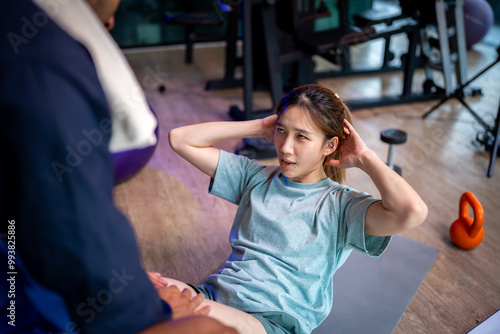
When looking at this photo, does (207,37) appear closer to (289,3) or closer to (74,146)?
(289,3)

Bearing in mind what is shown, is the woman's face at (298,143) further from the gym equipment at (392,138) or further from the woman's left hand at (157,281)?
the gym equipment at (392,138)

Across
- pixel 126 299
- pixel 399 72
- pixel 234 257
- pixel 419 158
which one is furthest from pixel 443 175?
pixel 126 299

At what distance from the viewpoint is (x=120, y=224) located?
70 cm

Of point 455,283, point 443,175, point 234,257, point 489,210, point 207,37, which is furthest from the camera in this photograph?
point 207,37

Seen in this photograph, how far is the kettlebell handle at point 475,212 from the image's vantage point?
2055mm

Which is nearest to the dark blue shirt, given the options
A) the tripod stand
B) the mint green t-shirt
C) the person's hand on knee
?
Answer: the person's hand on knee

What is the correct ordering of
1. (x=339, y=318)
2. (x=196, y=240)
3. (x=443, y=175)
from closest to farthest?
1. (x=339, y=318)
2. (x=196, y=240)
3. (x=443, y=175)

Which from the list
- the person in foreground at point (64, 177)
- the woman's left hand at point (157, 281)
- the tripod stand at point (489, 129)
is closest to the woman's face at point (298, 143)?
the woman's left hand at point (157, 281)

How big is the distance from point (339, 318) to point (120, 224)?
119 cm

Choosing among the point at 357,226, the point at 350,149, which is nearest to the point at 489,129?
the point at 350,149

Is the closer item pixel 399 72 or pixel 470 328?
pixel 470 328

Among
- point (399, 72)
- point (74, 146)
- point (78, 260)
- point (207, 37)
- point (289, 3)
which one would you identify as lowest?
point (399, 72)

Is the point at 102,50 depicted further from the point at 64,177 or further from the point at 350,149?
the point at 350,149

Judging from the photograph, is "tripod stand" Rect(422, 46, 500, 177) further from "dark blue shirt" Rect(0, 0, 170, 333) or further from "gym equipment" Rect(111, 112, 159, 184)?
"dark blue shirt" Rect(0, 0, 170, 333)
